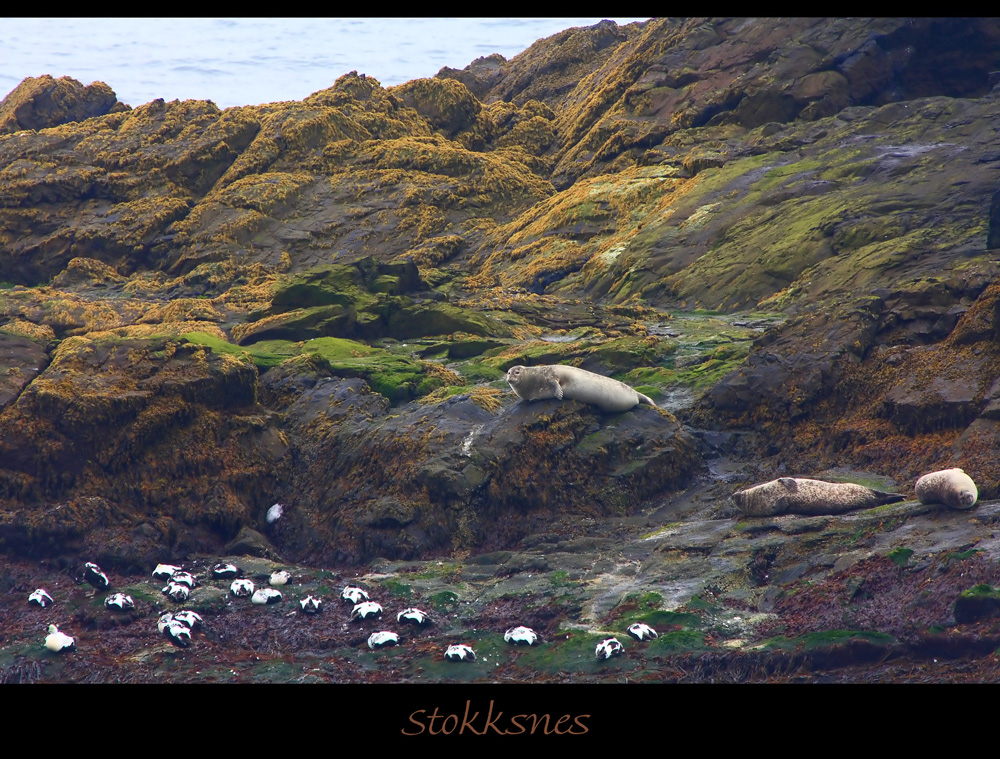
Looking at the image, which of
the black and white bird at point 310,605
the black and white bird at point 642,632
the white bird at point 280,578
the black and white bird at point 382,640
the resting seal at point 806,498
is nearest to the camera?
the black and white bird at point 642,632

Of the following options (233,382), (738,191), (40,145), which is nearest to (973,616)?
(233,382)

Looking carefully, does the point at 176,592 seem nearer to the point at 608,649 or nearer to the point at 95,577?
the point at 95,577

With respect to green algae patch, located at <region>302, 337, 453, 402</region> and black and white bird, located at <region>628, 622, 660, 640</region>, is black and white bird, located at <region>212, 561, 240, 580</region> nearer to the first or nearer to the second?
green algae patch, located at <region>302, 337, 453, 402</region>

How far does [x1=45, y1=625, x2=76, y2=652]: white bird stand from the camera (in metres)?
9.18

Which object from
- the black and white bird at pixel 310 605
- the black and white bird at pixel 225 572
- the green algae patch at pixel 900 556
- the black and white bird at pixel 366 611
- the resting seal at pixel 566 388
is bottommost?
the black and white bird at pixel 225 572

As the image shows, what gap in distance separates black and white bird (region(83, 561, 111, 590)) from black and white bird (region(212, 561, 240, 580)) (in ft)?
3.70

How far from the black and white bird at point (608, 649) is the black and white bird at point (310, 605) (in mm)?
3094

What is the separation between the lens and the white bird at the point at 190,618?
31.4ft

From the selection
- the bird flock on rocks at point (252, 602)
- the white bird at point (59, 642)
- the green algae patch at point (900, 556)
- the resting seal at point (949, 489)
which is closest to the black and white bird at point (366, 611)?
the bird flock on rocks at point (252, 602)

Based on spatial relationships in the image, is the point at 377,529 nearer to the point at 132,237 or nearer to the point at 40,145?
the point at 132,237

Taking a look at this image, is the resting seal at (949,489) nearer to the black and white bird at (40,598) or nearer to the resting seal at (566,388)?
the resting seal at (566,388)

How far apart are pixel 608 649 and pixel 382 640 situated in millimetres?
2178

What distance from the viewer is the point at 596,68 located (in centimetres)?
3528

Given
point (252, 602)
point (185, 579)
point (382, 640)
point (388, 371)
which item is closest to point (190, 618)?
point (252, 602)
